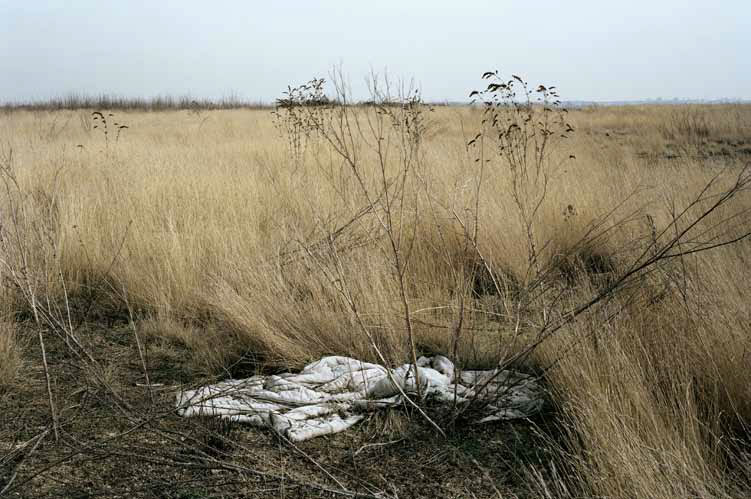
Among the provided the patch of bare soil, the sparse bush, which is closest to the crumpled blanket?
the patch of bare soil

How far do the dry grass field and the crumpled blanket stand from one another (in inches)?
3.3

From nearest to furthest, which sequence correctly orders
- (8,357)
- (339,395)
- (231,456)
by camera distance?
1. (231,456)
2. (339,395)
3. (8,357)

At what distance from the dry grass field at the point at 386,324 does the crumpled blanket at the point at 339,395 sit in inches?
3.3

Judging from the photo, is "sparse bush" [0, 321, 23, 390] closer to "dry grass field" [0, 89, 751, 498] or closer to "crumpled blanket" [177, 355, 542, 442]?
"dry grass field" [0, 89, 751, 498]

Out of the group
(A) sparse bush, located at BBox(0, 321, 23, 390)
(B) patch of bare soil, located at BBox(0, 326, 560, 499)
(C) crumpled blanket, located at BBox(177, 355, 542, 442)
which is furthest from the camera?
(A) sparse bush, located at BBox(0, 321, 23, 390)

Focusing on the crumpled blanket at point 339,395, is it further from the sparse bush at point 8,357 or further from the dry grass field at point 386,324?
the sparse bush at point 8,357

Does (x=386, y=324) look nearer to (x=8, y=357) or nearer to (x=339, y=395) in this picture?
(x=339, y=395)

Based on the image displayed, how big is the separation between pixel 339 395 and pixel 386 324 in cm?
57

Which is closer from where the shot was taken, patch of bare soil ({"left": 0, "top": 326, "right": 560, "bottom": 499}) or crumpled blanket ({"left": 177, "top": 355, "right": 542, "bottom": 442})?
patch of bare soil ({"left": 0, "top": 326, "right": 560, "bottom": 499})

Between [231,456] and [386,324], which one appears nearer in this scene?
[231,456]

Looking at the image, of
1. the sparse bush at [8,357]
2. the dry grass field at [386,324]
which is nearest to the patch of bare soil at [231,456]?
the dry grass field at [386,324]

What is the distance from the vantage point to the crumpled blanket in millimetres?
2670

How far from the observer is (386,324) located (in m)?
3.31

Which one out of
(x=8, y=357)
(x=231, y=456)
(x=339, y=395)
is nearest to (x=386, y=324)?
(x=339, y=395)
